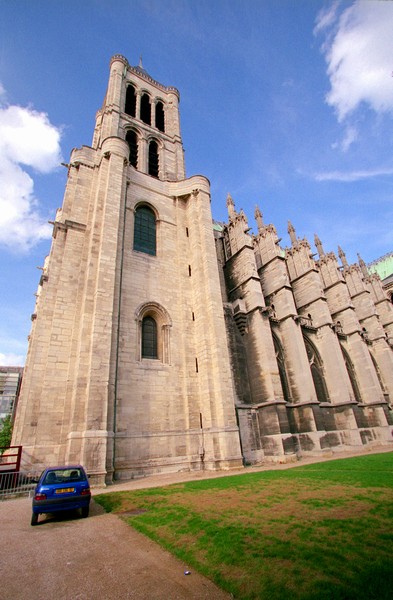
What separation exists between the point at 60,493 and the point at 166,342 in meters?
9.47

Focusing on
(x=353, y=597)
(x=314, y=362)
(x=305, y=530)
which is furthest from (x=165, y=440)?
(x=314, y=362)

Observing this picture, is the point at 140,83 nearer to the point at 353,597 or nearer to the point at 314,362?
the point at 314,362

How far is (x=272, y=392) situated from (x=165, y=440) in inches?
246

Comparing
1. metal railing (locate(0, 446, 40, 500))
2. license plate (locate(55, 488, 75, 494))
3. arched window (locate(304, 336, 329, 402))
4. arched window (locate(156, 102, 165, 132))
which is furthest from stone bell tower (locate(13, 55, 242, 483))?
arched window (locate(156, 102, 165, 132))

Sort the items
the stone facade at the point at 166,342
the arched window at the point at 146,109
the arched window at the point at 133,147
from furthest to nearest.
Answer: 1. the arched window at the point at 146,109
2. the arched window at the point at 133,147
3. the stone facade at the point at 166,342

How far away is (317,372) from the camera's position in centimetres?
2116

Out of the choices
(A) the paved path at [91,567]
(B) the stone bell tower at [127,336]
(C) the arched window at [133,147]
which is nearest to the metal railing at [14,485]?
(B) the stone bell tower at [127,336]

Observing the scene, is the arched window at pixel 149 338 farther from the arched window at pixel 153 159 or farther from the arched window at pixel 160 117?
the arched window at pixel 160 117

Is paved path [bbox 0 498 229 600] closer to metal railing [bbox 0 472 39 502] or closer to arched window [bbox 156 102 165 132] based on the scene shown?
metal railing [bbox 0 472 39 502]

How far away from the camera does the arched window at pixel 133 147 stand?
2303 cm

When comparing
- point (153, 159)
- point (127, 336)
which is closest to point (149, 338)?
point (127, 336)

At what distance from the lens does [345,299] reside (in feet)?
84.9

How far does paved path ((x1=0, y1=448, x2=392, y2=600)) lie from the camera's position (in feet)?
10.5

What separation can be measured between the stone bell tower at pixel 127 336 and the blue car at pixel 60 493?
13.5ft
